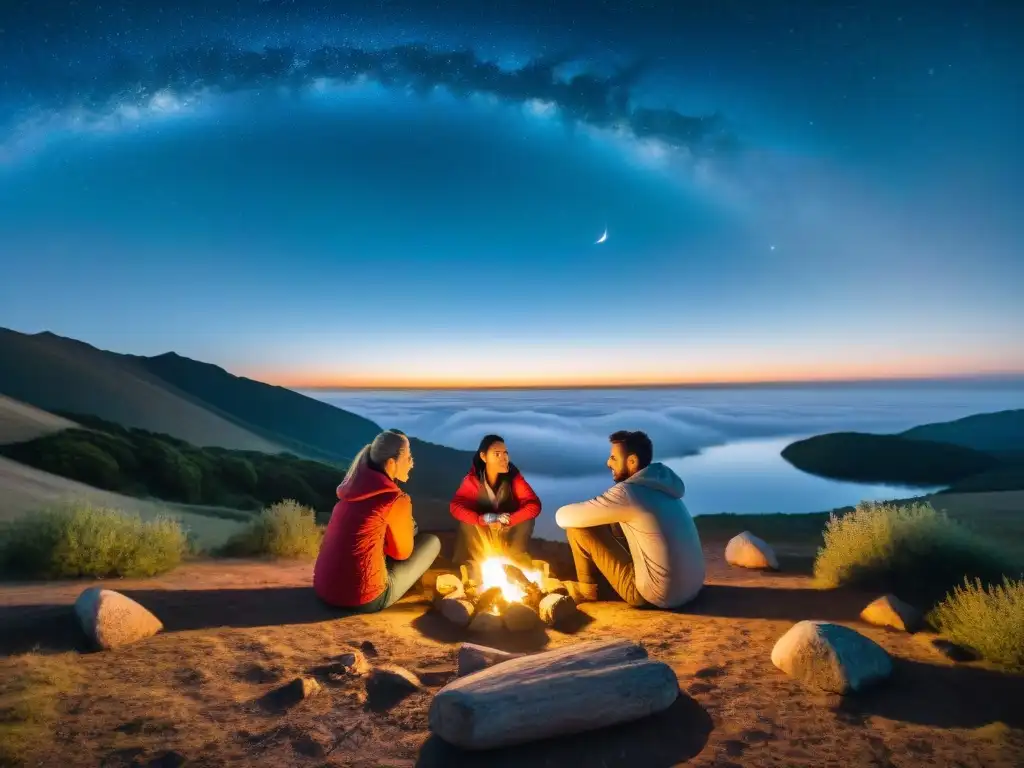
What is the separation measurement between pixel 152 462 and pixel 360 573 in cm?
1548

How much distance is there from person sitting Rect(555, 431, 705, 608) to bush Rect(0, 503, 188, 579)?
15.9 feet

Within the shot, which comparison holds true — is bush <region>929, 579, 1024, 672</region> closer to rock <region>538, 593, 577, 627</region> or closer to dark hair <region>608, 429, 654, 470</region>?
dark hair <region>608, 429, 654, 470</region>

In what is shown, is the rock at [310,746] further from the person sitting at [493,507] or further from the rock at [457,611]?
the person sitting at [493,507]

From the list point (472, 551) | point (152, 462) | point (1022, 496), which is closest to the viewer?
point (472, 551)

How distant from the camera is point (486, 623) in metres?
5.33

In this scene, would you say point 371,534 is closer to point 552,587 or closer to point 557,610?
point 557,610

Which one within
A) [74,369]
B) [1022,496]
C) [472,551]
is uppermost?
[74,369]

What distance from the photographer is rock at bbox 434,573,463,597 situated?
5.94 m

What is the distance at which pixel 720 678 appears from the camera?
4.14m

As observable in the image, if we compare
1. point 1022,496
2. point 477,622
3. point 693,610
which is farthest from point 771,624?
point 1022,496

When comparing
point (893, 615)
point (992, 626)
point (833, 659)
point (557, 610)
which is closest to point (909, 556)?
point (893, 615)

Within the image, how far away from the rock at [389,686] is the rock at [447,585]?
1802mm

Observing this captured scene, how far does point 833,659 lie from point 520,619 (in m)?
2.48

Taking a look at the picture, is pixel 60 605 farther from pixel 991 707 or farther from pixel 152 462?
pixel 152 462
